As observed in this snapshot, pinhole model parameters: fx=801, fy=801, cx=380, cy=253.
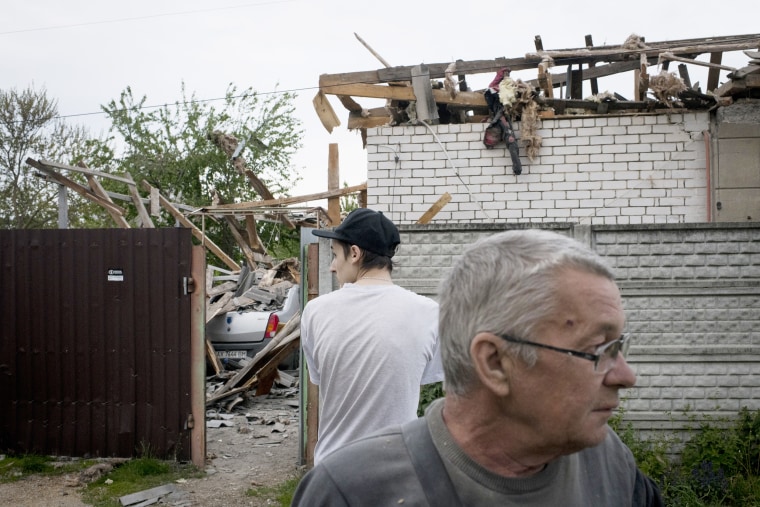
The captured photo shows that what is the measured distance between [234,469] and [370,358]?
4723mm

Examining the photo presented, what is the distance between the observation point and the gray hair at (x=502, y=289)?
1.41 meters

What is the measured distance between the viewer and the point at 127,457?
7.24 meters

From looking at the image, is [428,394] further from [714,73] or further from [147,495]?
[714,73]

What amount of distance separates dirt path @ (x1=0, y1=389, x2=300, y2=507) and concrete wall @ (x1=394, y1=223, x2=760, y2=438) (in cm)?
303

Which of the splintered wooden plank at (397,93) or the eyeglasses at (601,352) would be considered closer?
the eyeglasses at (601,352)

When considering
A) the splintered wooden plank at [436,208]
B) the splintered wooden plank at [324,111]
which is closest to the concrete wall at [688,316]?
the splintered wooden plank at [436,208]

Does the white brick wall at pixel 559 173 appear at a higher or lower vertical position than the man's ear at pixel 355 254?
higher

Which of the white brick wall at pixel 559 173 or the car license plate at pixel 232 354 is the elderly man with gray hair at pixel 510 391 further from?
the car license plate at pixel 232 354

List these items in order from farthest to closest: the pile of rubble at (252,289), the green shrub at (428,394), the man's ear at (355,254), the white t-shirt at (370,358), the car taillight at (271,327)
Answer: the pile of rubble at (252,289), the car taillight at (271,327), the green shrub at (428,394), the man's ear at (355,254), the white t-shirt at (370,358)

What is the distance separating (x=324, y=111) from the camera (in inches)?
355

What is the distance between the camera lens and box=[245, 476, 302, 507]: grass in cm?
615

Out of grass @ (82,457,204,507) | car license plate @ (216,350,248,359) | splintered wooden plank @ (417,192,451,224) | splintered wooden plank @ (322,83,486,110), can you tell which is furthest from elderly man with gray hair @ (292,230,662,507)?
car license plate @ (216,350,248,359)

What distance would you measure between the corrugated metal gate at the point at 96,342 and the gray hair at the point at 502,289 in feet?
19.1

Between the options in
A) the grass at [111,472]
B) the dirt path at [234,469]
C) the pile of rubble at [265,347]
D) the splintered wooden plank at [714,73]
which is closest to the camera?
the dirt path at [234,469]
